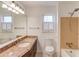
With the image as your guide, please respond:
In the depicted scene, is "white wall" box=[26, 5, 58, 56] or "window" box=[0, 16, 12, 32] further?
"white wall" box=[26, 5, 58, 56]

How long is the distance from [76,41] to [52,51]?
80 cm

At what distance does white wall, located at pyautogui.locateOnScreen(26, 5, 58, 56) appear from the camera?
12.6 ft

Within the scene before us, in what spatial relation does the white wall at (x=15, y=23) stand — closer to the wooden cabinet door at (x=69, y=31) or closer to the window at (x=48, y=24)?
the window at (x=48, y=24)

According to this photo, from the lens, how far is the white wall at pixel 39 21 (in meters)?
3.83

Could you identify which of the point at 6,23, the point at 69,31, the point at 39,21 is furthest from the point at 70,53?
the point at 6,23

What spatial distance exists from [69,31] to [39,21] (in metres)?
1.00

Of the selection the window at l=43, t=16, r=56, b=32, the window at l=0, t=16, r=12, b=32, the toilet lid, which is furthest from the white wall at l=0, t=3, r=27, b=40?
the toilet lid

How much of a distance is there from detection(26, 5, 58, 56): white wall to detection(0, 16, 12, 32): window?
1.98 ft

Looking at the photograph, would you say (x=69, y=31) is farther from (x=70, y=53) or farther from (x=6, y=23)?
(x=6, y=23)

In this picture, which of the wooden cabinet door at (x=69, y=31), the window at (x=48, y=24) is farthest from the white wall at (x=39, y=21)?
the wooden cabinet door at (x=69, y=31)

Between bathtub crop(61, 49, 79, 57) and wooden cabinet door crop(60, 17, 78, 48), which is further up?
wooden cabinet door crop(60, 17, 78, 48)

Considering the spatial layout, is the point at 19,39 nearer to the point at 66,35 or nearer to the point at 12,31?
the point at 12,31

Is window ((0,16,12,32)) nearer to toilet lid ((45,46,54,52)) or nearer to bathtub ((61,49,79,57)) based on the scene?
toilet lid ((45,46,54,52))

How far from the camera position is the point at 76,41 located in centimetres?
380
